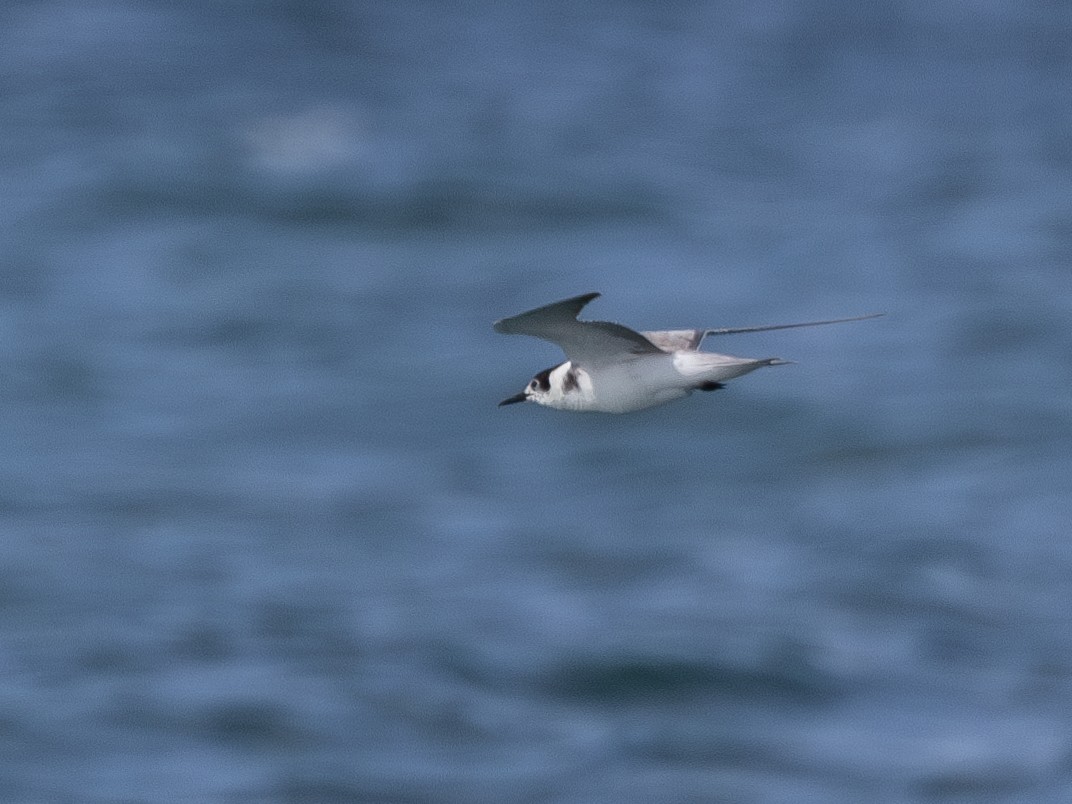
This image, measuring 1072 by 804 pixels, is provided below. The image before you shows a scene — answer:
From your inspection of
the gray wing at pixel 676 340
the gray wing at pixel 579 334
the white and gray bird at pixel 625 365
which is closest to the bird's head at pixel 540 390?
the white and gray bird at pixel 625 365

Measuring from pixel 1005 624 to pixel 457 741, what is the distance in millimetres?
15543

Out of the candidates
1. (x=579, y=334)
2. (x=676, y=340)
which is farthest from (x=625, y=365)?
(x=676, y=340)

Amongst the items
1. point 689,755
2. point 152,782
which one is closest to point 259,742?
point 152,782

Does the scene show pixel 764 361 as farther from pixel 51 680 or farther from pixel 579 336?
pixel 51 680

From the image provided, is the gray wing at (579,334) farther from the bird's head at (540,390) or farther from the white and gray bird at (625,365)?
the bird's head at (540,390)

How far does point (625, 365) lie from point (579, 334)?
0.49 m

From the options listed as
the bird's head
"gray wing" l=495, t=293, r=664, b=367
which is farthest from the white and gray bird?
the bird's head

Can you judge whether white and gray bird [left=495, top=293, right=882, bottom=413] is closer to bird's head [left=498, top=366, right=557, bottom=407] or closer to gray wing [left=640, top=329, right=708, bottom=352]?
gray wing [left=640, top=329, right=708, bottom=352]

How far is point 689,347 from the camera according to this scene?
42.0 ft

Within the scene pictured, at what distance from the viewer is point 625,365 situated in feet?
40.5

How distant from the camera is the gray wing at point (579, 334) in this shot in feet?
36.5

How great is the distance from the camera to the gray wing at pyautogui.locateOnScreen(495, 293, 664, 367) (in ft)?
36.5

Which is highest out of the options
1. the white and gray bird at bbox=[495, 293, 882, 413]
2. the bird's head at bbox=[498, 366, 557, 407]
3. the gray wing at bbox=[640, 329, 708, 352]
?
the gray wing at bbox=[640, 329, 708, 352]

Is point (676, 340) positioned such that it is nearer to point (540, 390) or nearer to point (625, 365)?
point (625, 365)
